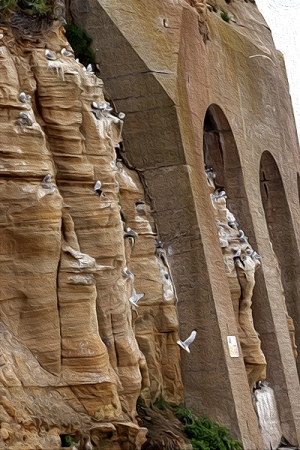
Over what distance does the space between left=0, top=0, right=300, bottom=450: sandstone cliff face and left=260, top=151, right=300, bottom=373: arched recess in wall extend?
3 centimetres

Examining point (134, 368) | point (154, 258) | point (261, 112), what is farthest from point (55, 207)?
point (261, 112)

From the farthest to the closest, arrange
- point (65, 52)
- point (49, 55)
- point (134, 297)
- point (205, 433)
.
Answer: point (205, 433), point (134, 297), point (65, 52), point (49, 55)

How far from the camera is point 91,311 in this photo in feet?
36.4

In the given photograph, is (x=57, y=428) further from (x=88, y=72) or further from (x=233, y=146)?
(x=233, y=146)

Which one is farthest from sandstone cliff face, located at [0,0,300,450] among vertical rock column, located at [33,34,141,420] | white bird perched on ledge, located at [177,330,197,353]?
white bird perched on ledge, located at [177,330,197,353]

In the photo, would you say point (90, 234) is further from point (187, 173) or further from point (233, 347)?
point (233, 347)

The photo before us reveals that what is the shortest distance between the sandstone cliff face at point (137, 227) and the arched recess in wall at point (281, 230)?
0.03 m

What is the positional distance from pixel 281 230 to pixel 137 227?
605 centimetres

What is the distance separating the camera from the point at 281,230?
1920 centimetres

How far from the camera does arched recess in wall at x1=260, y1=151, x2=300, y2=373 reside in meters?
19.0

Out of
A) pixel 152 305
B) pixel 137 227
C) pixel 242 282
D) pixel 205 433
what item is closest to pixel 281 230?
pixel 242 282

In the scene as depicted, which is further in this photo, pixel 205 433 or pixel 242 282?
pixel 242 282

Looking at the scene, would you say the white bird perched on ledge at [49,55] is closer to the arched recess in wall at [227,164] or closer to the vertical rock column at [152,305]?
the vertical rock column at [152,305]

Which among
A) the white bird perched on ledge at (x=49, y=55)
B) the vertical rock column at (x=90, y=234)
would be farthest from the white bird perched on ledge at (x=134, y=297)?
the white bird perched on ledge at (x=49, y=55)
